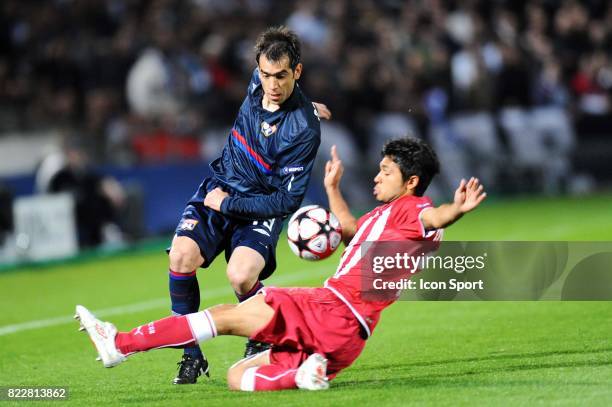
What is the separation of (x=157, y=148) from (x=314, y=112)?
10447mm

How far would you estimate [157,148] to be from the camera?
60.5 feet

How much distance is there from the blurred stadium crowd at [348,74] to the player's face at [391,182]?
1069cm

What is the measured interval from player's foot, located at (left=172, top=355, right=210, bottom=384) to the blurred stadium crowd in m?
10.1

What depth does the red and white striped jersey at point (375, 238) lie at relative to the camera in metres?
7.13

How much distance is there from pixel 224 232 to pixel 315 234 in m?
1.07

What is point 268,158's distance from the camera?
8.20m

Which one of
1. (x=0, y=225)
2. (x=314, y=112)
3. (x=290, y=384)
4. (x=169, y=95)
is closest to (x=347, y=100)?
(x=169, y=95)

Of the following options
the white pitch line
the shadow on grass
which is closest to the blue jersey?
the shadow on grass

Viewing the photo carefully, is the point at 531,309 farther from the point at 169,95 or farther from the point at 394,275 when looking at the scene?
the point at 169,95

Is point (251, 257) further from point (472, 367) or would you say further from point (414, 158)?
point (472, 367)

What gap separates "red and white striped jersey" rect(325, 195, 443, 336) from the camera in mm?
7133

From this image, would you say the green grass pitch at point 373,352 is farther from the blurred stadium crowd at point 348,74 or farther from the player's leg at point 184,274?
the blurred stadium crowd at point 348,74

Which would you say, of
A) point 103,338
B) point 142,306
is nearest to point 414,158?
point 103,338

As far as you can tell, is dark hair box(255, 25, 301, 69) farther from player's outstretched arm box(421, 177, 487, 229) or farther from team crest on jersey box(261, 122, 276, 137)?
player's outstretched arm box(421, 177, 487, 229)
